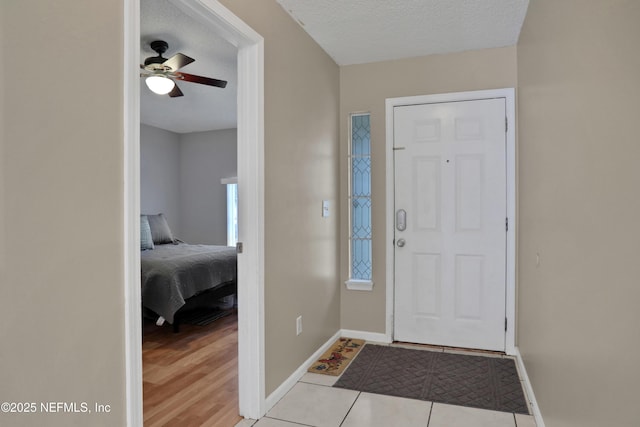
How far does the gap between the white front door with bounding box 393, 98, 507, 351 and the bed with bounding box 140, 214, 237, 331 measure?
6.49ft

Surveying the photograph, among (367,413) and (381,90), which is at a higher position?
(381,90)

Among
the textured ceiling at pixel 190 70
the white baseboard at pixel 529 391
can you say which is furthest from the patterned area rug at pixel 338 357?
the textured ceiling at pixel 190 70

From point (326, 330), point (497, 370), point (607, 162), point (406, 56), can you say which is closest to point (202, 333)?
point (326, 330)

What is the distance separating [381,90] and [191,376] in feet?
9.09

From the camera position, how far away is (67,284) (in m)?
1.18

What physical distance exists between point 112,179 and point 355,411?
1.83 m

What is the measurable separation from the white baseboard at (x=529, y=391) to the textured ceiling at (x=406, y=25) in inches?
94.5

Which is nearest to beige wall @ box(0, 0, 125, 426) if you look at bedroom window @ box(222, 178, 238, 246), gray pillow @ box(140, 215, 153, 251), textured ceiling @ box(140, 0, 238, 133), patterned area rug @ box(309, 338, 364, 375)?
textured ceiling @ box(140, 0, 238, 133)

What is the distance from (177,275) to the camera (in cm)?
375

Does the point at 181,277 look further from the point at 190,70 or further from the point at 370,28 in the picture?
the point at 370,28

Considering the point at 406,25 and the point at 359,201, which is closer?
the point at 406,25

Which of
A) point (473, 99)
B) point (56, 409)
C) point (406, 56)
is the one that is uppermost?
point (406, 56)

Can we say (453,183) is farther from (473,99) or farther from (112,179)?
(112,179)

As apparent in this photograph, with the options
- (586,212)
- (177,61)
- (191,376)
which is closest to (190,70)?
(177,61)
